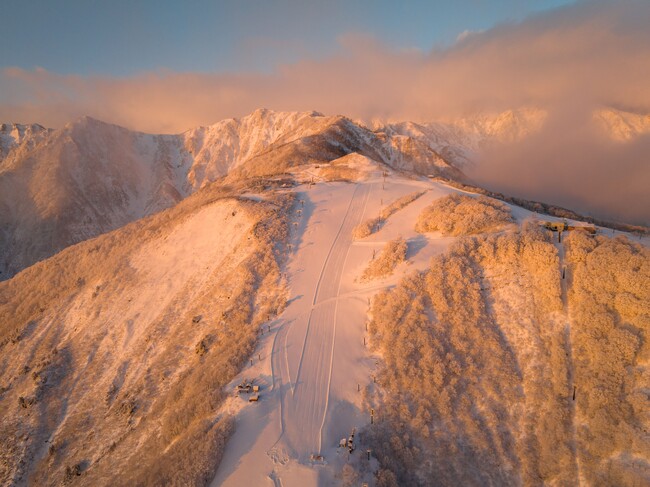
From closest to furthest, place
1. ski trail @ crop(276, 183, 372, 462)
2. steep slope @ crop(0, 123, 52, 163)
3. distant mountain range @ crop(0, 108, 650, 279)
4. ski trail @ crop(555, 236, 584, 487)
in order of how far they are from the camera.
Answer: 1. ski trail @ crop(555, 236, 584, 487)
2. ski trail @ crop(276, 183, 372, 462)
3. distant mountain range @ crop(0, 108, 650, 279)
4. steep slope @ crop(0, 123, 52, 163)

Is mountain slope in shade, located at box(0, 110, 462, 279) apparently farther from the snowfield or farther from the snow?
the snowfield

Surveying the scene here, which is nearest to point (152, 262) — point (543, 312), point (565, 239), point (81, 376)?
point (81, 376)

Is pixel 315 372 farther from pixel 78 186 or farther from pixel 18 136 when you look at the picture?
pixel 18 136

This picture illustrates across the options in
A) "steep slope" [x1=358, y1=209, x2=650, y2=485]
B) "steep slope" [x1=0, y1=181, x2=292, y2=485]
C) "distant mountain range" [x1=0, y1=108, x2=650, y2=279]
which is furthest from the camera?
"distant mountain range" [x1=0, y1=108, x2=650, y2=279]

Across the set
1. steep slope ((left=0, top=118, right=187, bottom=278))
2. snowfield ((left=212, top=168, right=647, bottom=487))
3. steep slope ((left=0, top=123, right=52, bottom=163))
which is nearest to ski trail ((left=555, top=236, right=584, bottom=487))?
snowfield ((left=212, top=168, right=647, bottom=487))

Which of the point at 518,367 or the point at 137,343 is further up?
the point at 137,343

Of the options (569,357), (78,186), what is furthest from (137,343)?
(78,186)

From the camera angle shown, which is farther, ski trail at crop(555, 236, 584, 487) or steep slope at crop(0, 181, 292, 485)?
steep slope at crop(0, 181, 292, 485)

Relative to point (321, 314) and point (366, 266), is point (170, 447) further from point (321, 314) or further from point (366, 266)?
point (366, 266)

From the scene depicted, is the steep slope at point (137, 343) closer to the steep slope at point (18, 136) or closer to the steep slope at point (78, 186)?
the steep slope at point (78, 186)
